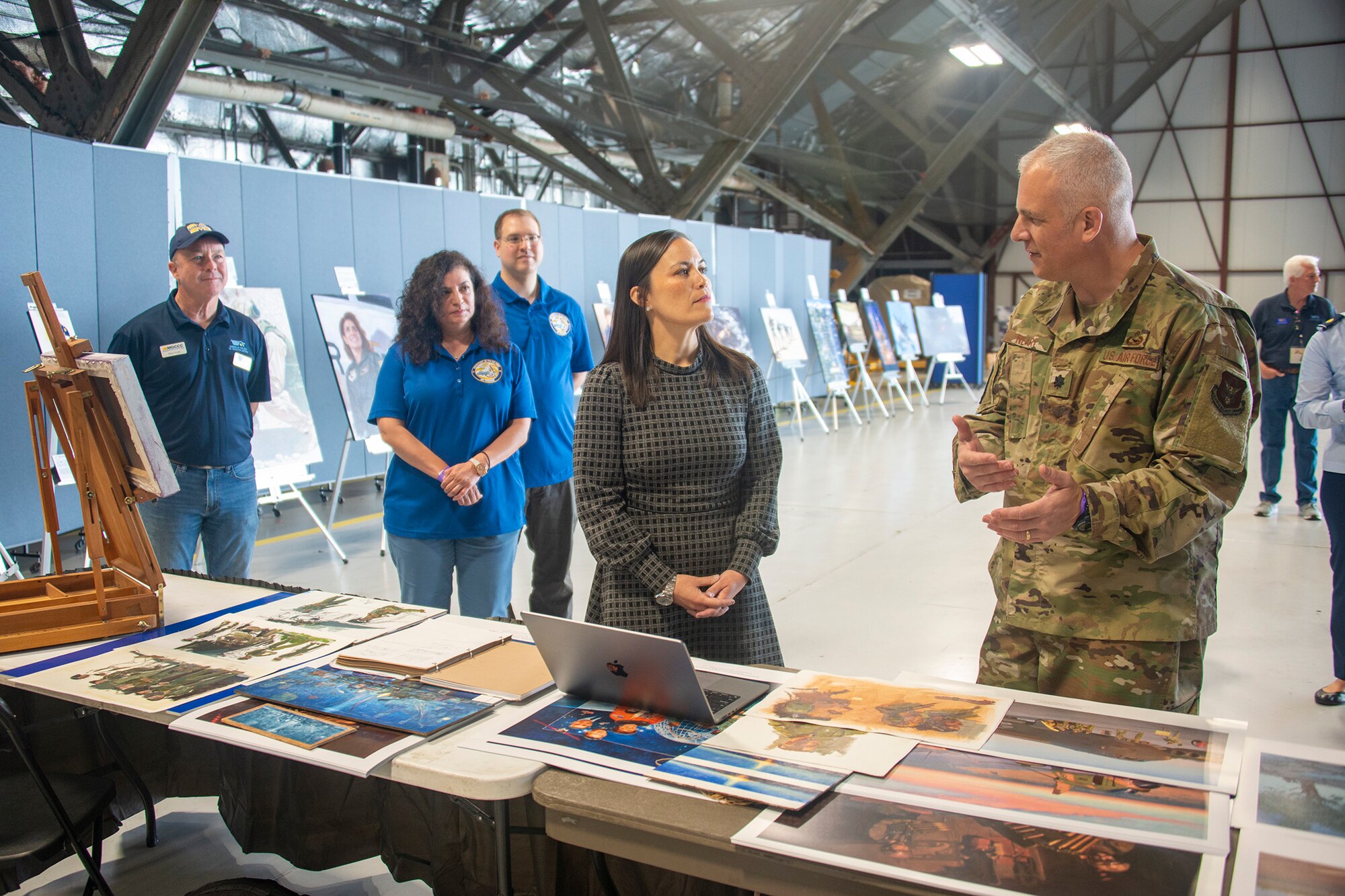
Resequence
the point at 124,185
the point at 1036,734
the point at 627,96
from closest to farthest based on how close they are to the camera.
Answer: the point at 1036,734 < the point at 124,185 < the point at 627,96

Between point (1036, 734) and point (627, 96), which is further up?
point (627, 96)

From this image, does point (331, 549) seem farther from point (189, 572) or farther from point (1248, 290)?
point (1248, 290)

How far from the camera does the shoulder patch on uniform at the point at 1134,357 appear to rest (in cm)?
153

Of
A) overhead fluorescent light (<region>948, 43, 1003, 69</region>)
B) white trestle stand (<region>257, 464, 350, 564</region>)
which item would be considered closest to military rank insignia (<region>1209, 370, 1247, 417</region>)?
white trestle stand (<region>257, 464, 350, 564</region>)

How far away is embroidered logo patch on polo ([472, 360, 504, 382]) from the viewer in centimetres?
283

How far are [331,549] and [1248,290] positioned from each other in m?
16.7

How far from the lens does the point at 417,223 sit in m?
6.92

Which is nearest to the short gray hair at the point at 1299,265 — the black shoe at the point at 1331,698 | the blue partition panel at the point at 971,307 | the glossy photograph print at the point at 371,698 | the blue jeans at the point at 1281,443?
the blue jeans at the point at 1281,443

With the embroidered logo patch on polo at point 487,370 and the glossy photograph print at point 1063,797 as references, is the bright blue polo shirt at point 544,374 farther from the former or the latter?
the glossy photograph print at point 1063,797

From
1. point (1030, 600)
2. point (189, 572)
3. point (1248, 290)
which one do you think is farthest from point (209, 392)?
point (1248, 290)

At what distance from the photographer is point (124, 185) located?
5.16 meters

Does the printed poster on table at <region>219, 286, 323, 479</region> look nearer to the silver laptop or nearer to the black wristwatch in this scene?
the silver laptop

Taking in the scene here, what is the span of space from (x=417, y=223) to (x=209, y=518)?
4.18 metres

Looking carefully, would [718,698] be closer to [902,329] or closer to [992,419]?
[992,419]
